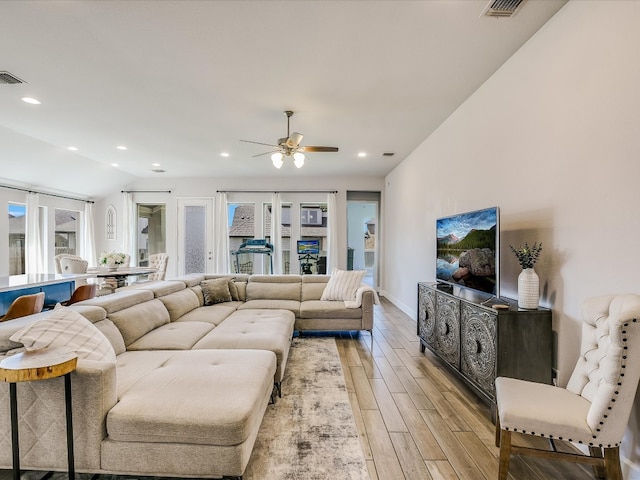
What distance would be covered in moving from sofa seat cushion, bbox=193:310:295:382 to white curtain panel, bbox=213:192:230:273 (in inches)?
153

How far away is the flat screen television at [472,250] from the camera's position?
2.43 meters

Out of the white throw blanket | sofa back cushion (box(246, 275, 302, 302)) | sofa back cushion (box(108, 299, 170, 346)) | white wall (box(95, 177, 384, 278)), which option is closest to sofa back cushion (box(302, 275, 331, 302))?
sofa back cushion (box(246, 275, 302, 302))

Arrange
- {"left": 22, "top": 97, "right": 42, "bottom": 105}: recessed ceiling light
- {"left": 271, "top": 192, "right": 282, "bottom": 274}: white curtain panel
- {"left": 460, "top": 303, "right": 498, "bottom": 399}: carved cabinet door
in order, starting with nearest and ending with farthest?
{"left": 460, "top": 303, "right": 498, "bottom": 399}: carved cabinet door → {"left": 22, "top": 97, "right": 42, "bottom": 105}: recessed ceiling light → {"left": 271, "top": 192, "right": 282, "bottom": 274}: white curtain panel

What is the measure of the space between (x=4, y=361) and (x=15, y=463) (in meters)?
0.50

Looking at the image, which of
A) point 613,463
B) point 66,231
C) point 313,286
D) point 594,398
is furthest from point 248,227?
point 613,463

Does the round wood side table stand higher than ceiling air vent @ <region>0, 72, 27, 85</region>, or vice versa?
ceiling air vent @ <region>0, 72, 27, 85</region>

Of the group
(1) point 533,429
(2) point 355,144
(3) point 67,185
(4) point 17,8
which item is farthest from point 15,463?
(3) point 67,185

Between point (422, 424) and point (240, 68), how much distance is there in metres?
3.21

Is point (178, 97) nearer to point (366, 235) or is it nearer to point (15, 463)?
point (15, 463)

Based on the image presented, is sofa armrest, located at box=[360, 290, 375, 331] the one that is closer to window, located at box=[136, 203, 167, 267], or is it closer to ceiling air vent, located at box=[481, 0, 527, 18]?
ceiling air vent, located at box=[481, 0, 527, 18]

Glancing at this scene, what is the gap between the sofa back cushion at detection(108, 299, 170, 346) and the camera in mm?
2555

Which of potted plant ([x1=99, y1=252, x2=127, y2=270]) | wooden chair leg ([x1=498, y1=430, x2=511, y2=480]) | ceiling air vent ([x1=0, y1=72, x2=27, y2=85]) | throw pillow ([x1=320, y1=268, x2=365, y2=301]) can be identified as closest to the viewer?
wooden chair leg ([x1=498, y1=430, x2=511, y2=480])

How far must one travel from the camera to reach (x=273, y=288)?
4.71 m

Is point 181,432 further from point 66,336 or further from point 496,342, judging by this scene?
point 496,342
